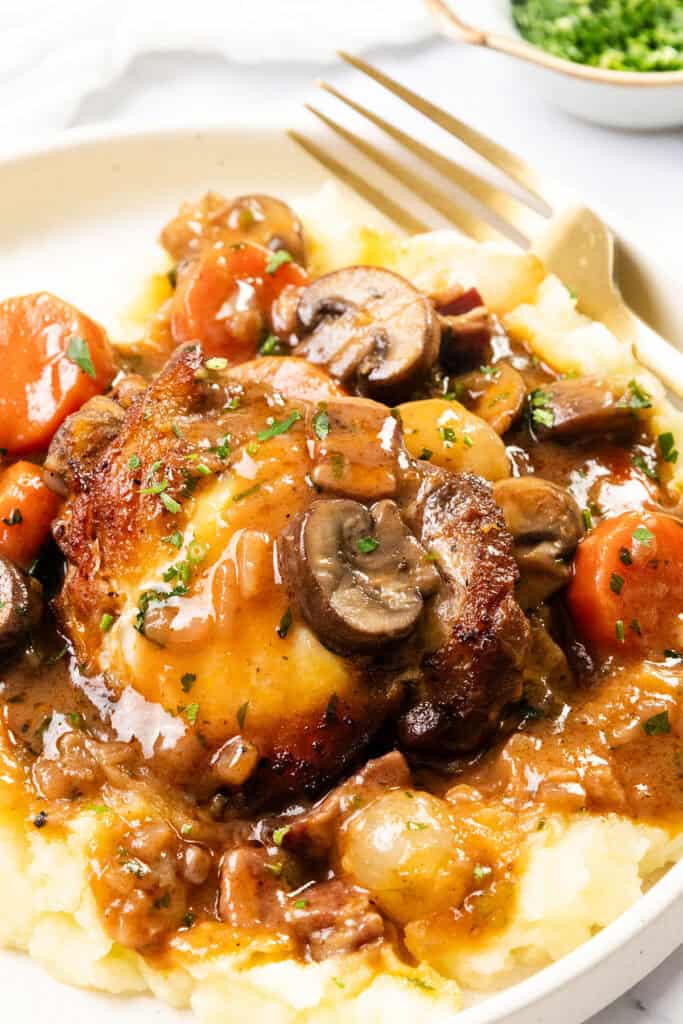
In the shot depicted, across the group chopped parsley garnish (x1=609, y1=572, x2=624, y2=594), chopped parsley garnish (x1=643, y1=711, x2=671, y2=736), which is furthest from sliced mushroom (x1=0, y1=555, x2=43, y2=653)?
chopped parsley garnish (x1=643, y1=711, x2=671, y2=736)

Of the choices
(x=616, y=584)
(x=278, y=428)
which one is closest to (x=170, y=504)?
(x=278, y=428)

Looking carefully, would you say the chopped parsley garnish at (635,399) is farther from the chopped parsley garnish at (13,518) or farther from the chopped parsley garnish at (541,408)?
the chopped parsley garnish at (13,518)

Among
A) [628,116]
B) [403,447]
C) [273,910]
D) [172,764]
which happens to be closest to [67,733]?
[172,764]

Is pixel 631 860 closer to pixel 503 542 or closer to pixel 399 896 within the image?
pixel 399 896

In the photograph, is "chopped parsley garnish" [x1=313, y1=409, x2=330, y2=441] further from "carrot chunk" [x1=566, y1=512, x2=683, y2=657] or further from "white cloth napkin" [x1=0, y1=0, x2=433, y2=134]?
"white cloth napkin" [x1=0, y1=0, x2=433, y2=134]

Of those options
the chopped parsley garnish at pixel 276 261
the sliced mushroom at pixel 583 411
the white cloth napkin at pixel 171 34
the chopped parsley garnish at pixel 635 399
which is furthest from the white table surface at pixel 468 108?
the sliced mushroom at pixel 583 411

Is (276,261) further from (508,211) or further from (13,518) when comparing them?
(13,518)
